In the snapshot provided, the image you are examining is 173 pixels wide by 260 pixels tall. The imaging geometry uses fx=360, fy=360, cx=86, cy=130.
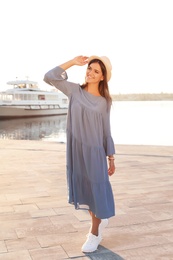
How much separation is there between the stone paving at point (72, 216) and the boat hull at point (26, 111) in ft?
103

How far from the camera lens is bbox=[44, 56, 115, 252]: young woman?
2354mm

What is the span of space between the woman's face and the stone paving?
118cm

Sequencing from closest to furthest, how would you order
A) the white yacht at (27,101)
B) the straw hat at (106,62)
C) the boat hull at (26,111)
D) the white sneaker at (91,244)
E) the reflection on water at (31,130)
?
the straw hat at (106,62) < the white sneaker at (91,244) < the reflection on water at (31,130) < the boat hull at (26,111) < the white yacht at (27,101)

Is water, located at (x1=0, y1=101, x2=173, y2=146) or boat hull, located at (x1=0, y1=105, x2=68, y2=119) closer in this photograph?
water, located at (x1=0, y1=101, x2=173, y2=146)

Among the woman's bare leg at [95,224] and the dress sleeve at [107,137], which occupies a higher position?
the dress sleeve at [107,137]

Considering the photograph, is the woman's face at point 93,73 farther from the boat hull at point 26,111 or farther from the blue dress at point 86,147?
the boat hull at point 26,111

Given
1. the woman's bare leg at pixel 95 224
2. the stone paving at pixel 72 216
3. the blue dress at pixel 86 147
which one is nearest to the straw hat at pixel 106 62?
the blue dress at pixel 86 147

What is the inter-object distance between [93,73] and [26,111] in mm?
36519

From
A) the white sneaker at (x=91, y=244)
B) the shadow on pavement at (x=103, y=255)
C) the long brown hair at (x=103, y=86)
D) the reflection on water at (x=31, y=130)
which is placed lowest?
the reflection on water at (x=31, y=130)

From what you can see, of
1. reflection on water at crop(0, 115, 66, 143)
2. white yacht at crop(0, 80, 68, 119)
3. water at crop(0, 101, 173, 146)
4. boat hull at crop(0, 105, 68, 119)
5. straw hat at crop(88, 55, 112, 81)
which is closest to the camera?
straw hat at crop(88, 55, 112, 81)

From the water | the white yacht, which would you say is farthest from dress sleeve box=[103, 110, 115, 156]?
the white yacht

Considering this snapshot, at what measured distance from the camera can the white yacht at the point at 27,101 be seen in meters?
36.8

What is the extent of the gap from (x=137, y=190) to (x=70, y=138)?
2.01 m

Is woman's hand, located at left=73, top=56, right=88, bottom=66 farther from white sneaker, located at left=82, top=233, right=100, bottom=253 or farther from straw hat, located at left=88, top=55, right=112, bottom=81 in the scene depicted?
white sneaker, located at left=82, top=233, right=100, bottom=253
